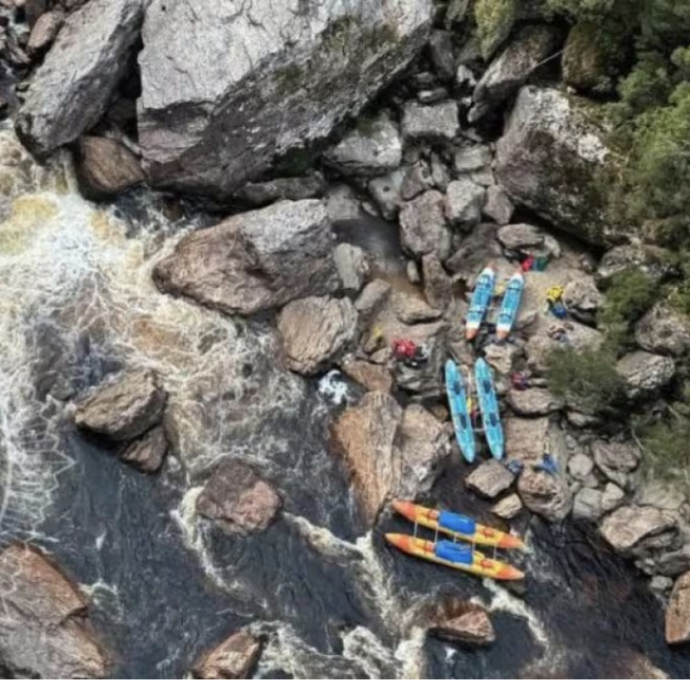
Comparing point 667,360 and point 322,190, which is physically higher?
point 322,190

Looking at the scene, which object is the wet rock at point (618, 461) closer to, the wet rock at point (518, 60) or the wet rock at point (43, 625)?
the wet rock at point (518, 60)

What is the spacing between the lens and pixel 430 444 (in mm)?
20156

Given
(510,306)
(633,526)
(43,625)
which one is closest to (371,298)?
(510,306)

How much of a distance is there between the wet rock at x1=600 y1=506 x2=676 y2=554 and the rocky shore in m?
0.04

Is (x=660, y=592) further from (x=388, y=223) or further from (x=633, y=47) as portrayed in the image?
(x=633, y=47)

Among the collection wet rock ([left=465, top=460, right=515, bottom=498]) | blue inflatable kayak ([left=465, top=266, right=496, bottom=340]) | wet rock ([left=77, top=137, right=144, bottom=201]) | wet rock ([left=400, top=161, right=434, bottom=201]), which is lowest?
wet rock ([left=465, top=460, right=515, bottom=498])

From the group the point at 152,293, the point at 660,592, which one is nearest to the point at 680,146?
the point at 660,592

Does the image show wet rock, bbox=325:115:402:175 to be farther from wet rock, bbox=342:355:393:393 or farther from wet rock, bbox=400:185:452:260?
wet rock, bbox=342:355:393:393

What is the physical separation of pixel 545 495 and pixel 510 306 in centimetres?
481

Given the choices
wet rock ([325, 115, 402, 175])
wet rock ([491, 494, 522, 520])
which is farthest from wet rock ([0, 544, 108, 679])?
wet rock ([325, 115, 402, 175])

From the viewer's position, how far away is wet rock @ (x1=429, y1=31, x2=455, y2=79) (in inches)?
938

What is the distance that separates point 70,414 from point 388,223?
9.32 metres

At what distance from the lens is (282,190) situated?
22.5 metres

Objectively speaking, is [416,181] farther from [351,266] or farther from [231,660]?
[231,660]
